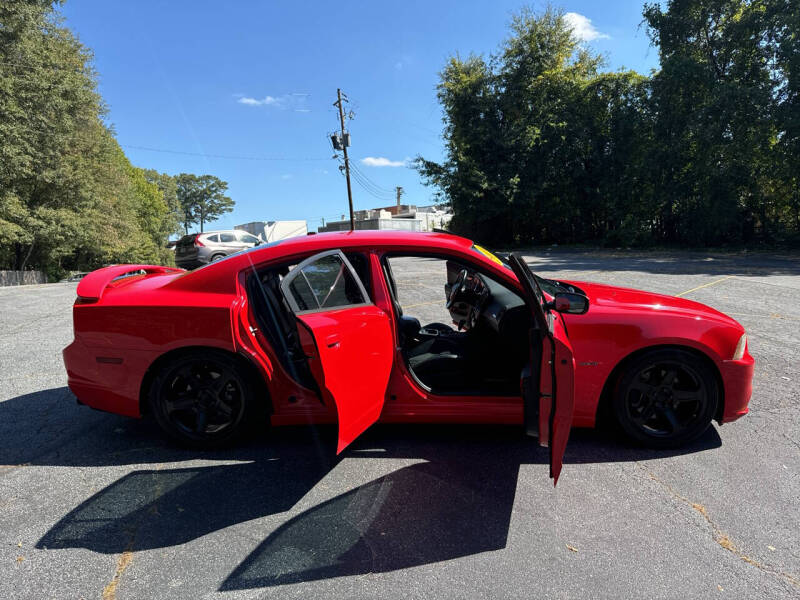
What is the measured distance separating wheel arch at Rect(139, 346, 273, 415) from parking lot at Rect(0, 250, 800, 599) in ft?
1.30

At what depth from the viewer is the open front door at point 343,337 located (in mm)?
2256

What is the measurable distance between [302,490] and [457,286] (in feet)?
7.86

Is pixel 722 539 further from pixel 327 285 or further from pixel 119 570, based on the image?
pixel 119 570

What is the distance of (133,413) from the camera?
9.98 ft

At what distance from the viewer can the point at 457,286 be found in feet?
14.3

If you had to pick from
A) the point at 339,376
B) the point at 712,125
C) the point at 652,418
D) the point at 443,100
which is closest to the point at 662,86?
the point at 712,125

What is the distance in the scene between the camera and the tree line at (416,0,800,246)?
1842 cm

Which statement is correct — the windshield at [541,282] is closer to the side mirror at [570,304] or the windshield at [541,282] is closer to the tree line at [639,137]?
the side mirror at [570,304]

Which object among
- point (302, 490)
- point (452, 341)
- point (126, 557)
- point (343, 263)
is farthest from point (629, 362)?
point (126, 557)

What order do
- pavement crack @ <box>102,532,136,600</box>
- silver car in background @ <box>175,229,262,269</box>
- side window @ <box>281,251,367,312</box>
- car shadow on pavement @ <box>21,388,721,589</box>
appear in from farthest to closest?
silver car in background @ <box>175,229,262,269</box> → side window @ <box>281,251,367,312</box> → car shadow on pavement @ <box>21,388,721,589</box> → pavement crack @ <box>102,532,136,600</box>

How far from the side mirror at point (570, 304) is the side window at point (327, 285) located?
1.16 m

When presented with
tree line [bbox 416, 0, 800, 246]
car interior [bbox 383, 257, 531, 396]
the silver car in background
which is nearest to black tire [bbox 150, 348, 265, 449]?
car interior [bbox 383, 257, 531, 396]

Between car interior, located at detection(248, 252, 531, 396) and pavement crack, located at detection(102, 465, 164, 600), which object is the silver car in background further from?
pavement crack, located at detection(102, 465, 164, 600)

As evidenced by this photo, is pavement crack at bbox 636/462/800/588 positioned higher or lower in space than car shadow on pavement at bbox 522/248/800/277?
lower
